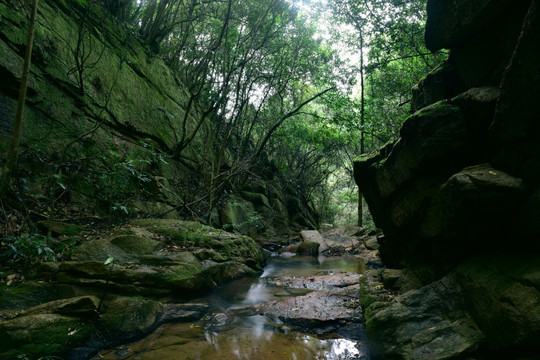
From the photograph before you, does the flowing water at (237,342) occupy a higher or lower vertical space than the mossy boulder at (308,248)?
lower

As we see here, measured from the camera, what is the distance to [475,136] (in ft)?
13.0

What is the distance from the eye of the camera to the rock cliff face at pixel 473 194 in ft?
9.38

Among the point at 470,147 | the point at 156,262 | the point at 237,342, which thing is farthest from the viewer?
the point at 156,262

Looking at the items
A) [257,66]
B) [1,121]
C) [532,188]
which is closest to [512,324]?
[532,188]

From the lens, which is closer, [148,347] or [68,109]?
[148,347]

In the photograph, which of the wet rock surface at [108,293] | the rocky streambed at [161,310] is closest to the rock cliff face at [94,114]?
the wet rock surface at [108,293]

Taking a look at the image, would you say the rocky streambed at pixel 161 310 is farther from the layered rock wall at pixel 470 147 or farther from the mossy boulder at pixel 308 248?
the mossy boulder at pixel 308 248

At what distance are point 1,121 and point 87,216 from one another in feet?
8.53

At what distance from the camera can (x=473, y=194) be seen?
3.22 meters

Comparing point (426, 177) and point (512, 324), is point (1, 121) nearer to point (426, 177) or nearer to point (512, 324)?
point (426, 177)

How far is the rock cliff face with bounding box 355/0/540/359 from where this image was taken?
113 inches

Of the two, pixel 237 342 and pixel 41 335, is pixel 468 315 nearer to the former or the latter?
pixel 237 342

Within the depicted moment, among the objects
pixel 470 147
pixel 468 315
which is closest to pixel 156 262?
pixel 468 315

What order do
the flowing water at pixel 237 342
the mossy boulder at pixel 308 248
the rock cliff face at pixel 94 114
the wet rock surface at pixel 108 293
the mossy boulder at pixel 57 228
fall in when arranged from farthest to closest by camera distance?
1. the mossy boulder at pixel 308 248
2. the rock cliff face at pixel 94 114
3. the mossy boulder at pixel 57 228
4. the flowing water at pixel 237 342
5. the wet rock surface at pixel 108 293
